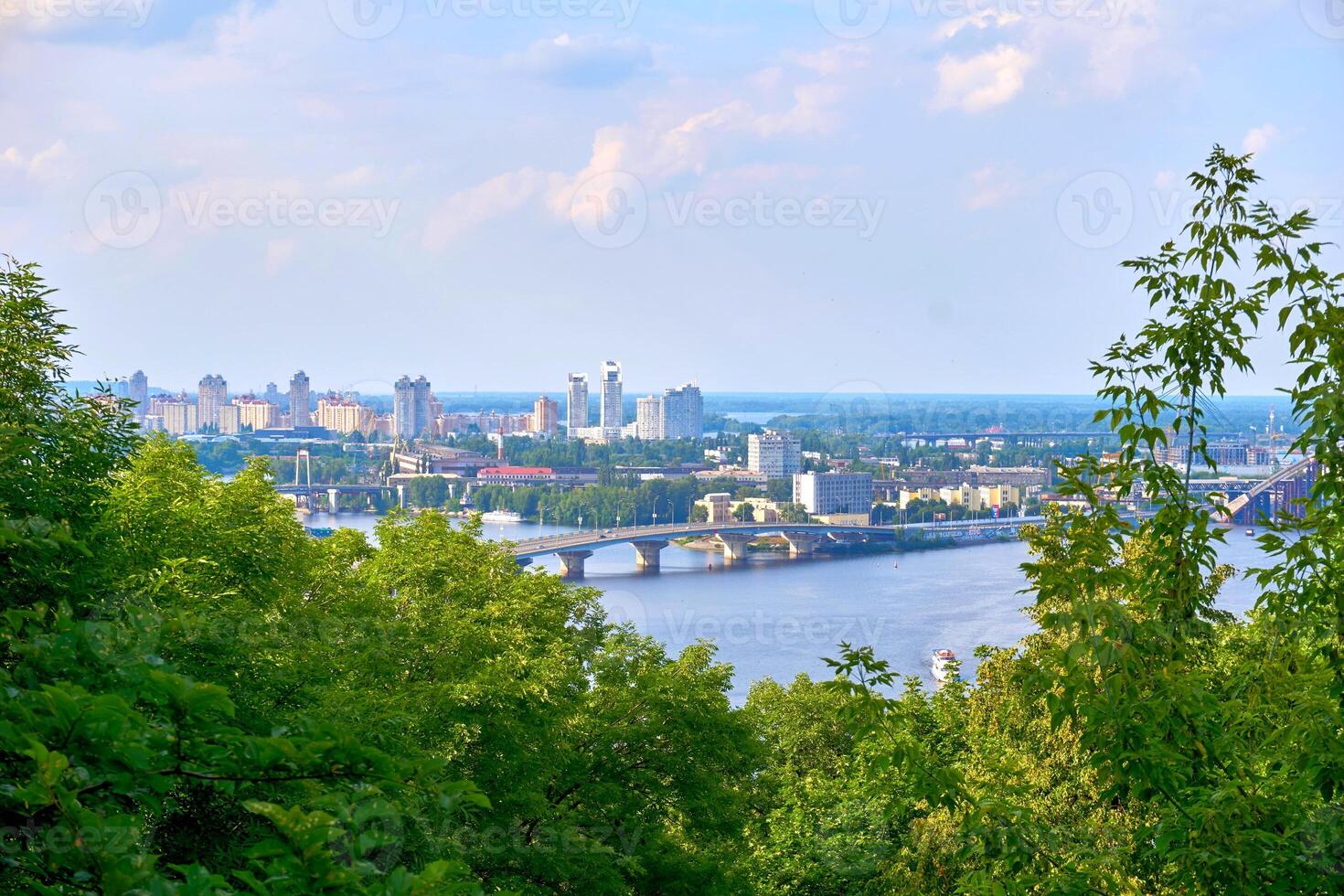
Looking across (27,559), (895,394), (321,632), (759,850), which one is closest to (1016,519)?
(759,850)

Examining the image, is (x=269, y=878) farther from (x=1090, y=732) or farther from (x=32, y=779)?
(x=1090, y=732)

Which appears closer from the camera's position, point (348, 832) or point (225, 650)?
point (348, 832)

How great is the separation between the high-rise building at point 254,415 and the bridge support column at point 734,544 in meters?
48.8

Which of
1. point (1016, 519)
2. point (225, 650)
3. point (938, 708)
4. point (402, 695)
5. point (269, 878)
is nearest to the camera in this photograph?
point (269, 878)

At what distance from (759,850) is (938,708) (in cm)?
413

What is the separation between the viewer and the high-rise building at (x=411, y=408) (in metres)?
98.5

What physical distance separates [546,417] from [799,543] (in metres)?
60.4

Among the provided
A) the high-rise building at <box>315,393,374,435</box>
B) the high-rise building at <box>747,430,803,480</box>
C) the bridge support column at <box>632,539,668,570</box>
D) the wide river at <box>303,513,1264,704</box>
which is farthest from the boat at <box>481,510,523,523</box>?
the high-rise building at <box>315,393,374,435</box>

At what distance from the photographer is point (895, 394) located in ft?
506

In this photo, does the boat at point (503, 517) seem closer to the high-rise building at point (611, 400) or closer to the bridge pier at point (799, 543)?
the bridge pier at point (799, 543)

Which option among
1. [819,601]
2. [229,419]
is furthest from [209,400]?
[819,601]

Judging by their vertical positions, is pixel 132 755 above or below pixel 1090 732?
above

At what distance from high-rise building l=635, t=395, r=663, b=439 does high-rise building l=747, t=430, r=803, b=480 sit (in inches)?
1169

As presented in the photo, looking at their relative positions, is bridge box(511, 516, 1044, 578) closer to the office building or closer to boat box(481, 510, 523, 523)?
the office building
